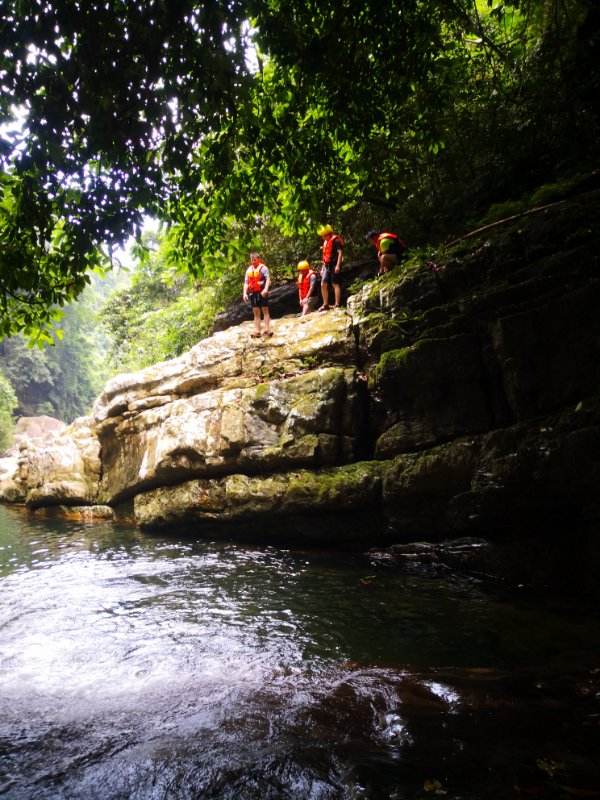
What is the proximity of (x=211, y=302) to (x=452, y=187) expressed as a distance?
371 inches

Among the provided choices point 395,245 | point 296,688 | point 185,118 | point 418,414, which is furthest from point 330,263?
point 296,688

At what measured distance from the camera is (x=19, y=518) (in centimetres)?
1430

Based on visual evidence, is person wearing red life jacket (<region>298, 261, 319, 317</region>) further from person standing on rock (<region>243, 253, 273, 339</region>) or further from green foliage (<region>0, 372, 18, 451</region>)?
green foliage (<region>0, 372, 18, 451</region>)

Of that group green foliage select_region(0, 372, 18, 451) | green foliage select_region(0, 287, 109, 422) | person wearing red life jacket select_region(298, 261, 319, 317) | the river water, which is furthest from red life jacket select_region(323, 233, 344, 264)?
green foliage select_region(0, 287, 109, 422)

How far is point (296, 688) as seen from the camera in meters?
3.85

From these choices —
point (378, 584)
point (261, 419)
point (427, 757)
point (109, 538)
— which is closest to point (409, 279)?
point (261, 419)

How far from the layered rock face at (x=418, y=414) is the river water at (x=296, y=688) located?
1.19 meters

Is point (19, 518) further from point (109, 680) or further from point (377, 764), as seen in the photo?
point (377, 764)

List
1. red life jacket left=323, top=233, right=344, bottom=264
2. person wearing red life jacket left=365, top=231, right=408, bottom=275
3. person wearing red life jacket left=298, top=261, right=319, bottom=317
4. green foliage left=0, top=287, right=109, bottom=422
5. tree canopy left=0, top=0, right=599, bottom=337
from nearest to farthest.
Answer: tree canopy left=0, top=0, right=599, bottom=337
person wearing red life jacket left=365, top=231, right=408, bottom=275
red life jacket left=323, top=233, right=344, bottom=264
person wearing red life jacket left=298, top=261, right=319, bottom=317
green foliage left=0, top=287, right=109, bottom=422

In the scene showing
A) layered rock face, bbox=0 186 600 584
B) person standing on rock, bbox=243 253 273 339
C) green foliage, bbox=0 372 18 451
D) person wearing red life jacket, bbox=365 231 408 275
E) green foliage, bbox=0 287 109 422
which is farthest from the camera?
green foliage, bbox=0 287 109 422

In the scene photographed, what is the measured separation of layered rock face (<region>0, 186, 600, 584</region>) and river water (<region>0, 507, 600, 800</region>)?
3.90 ft

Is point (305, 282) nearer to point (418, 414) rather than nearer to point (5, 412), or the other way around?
point (418, 414)

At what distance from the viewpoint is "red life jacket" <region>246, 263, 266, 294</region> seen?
11.7 m

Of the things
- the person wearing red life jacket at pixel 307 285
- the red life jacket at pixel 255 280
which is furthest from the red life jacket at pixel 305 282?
the red life jacket at pixel 255 280
